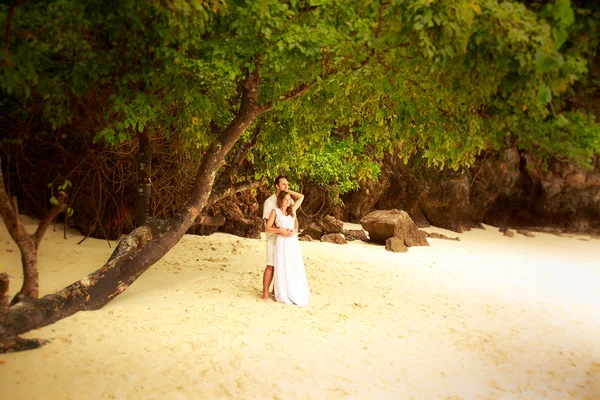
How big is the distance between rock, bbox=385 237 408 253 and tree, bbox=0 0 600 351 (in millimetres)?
5044

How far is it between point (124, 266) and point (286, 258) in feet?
6.67

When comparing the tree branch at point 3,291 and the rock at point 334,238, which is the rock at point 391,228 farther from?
the tree branch at point 3,291

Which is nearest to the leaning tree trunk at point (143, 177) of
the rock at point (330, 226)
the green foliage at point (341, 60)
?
the green foliage at point (341, 60)

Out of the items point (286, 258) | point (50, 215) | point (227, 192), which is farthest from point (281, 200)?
point (50, 215)

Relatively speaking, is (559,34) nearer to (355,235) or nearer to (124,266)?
(124,266)

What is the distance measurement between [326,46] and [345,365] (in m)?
3.19

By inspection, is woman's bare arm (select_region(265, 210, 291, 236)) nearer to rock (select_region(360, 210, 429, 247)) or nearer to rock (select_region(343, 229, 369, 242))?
rock (select_region(360, 210, 429, 247))

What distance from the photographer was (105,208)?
30.8 ft

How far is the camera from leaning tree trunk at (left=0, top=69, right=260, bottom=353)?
436cm

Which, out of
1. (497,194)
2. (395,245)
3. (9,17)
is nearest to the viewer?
(9,17)

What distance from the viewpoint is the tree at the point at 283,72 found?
3.81m

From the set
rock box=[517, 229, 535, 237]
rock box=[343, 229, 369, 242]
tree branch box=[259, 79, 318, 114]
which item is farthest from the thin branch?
rock box=[517, 229, 535, 237]

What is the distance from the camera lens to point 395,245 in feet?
39.1

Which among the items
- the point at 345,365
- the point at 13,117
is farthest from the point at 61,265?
the point at 345,365
